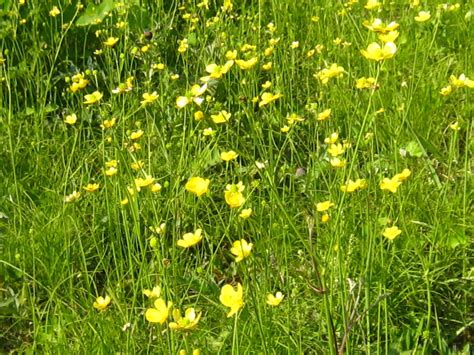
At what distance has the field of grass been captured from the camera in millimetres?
1217

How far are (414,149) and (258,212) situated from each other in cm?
48

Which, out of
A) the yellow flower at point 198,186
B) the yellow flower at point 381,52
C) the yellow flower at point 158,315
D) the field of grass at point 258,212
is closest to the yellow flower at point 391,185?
the field of grass at point 258,212

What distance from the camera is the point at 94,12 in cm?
278

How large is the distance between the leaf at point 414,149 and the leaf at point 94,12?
138 cm

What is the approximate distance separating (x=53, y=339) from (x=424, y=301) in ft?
2.43

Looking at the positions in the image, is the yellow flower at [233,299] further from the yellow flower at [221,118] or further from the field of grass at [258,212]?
the yellow flower at [221,118]

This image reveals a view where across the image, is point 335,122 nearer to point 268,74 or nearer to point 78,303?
point 268,74

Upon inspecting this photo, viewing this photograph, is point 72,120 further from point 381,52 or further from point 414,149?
point 381,52

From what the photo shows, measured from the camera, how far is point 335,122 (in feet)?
6.70

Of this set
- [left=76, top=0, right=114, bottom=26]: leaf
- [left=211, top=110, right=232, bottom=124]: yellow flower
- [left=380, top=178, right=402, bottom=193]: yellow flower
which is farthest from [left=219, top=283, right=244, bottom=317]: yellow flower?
[left=76, top=0, right=114, bottom=26]: leaf

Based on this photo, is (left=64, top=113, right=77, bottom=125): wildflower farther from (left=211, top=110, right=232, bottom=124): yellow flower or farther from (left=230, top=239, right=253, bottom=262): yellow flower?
(left=230, top=239, right=253, bottom=262): yellow flower

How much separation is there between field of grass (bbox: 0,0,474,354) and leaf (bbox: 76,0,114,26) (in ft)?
0.15

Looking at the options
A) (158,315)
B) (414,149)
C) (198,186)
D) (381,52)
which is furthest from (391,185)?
(414,149)

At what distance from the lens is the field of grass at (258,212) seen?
1.22m
